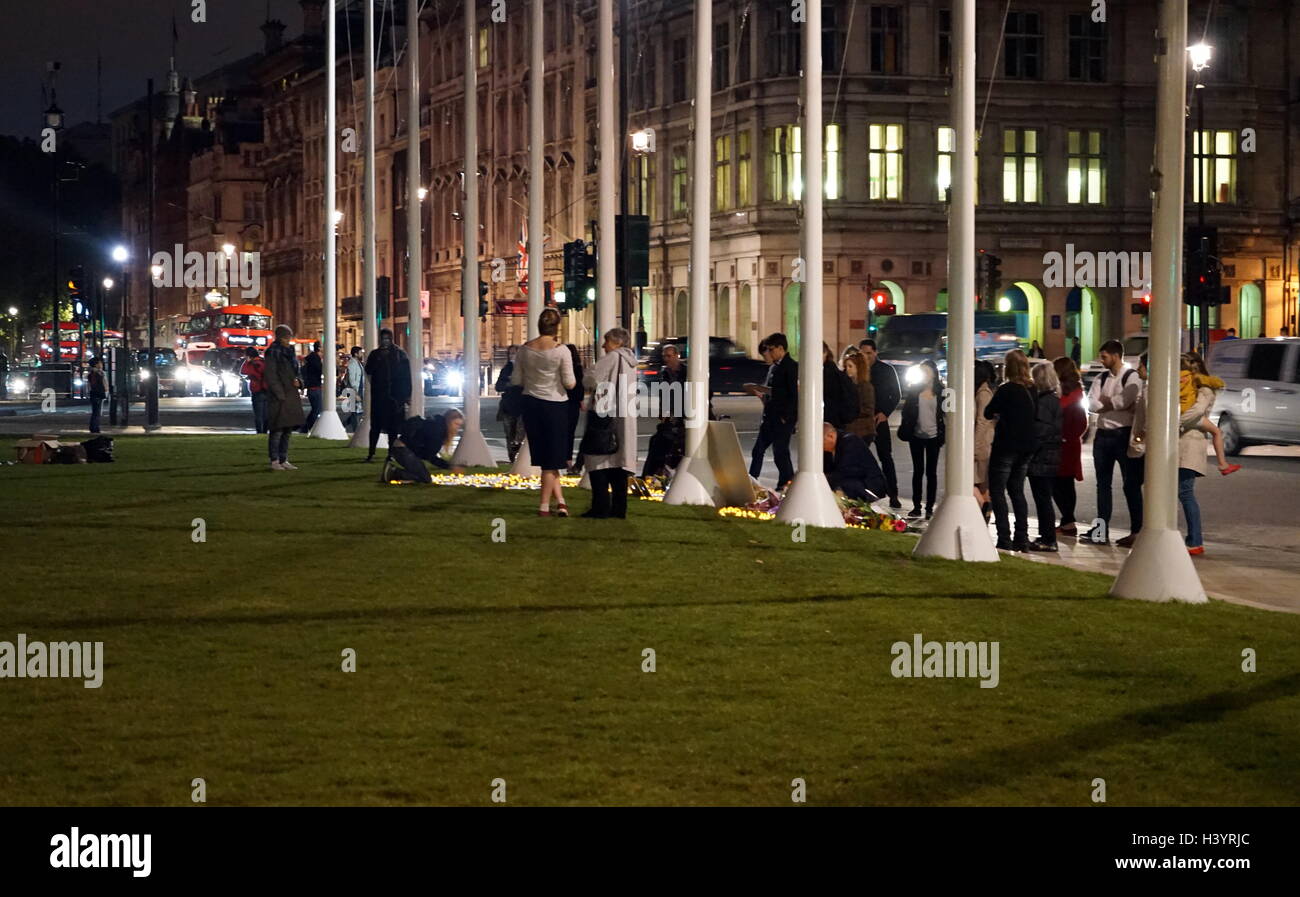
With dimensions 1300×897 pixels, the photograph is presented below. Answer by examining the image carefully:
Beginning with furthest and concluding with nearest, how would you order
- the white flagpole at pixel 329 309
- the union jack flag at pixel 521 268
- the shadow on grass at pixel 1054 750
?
the union jack flag at pixel 521 268, the white flagpole at pixel 329 309, the shadow on grass at pixel 1054 750

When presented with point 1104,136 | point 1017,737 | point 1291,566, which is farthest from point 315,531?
point 1104,136

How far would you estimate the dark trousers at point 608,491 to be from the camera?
21.4m

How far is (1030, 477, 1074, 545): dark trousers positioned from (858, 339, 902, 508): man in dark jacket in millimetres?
4309

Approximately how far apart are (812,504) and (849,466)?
1.42 meters

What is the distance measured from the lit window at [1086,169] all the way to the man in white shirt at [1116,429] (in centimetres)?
5986

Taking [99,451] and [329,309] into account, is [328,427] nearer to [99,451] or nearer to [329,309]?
[329,309]

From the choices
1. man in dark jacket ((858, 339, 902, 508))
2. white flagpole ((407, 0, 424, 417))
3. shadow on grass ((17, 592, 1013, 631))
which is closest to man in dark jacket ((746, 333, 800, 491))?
man in dark jacket ((858, 339, 902, 508))

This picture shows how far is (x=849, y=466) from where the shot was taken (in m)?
22.2

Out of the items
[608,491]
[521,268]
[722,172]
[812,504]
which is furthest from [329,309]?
[521,268]

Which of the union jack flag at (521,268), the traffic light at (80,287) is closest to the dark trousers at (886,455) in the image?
the traffic light at (80,287)

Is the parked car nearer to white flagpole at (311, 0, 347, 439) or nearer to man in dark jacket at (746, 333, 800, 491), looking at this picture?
white flagpole at (311, 0, 347, 439)

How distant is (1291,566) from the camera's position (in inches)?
730

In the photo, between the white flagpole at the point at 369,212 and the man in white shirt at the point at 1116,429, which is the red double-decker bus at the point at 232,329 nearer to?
the white flagpole at the point at 369,212
